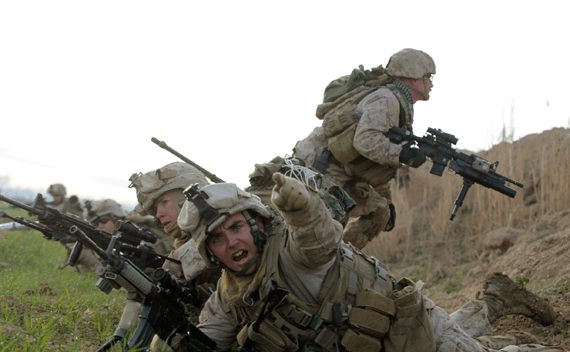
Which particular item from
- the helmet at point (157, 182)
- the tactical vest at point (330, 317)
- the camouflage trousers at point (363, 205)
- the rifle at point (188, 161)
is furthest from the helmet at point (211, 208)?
the camouflage trousers at point (363, 205)

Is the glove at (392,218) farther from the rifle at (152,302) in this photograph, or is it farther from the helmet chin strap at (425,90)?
the rifle at (152,302)

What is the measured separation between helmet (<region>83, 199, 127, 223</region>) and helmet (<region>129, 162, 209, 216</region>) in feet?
11.0

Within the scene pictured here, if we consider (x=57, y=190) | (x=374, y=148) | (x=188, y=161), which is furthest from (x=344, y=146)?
(x=57, y=190)

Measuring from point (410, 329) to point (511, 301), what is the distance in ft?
5.90

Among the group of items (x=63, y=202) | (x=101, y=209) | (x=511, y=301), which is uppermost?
(x=511, y=301)

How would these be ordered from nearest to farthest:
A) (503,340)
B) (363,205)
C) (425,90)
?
(503,340) → (425,90) → (363,205)

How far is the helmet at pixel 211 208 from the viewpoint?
253 cm

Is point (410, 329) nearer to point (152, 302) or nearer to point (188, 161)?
point (152, 302)

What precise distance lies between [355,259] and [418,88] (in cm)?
311

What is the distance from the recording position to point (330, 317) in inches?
99.7

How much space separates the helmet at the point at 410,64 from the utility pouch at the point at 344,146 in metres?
0.86

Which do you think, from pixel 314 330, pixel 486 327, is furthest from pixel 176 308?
pixel 486 327

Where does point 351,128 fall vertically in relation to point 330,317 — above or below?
above

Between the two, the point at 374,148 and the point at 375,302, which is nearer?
the point at 375,302
